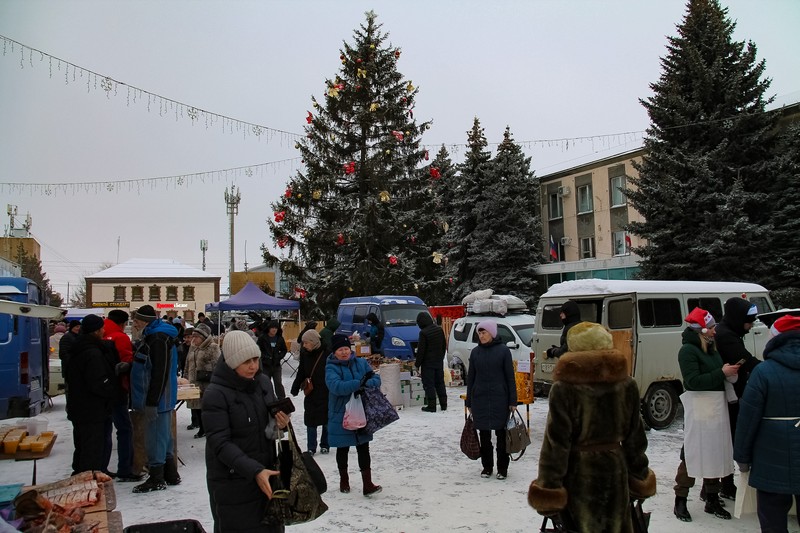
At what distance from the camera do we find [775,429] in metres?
3.98

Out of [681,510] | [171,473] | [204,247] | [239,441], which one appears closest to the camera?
[239,441]

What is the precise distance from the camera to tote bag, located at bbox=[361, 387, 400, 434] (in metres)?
6.38

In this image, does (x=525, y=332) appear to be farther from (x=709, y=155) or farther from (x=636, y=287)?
(x=709, y=155)

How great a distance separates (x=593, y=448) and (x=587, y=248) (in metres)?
30.0

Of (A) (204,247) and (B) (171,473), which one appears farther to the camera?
(A) (204,247)

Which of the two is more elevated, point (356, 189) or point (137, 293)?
point (356, 189)

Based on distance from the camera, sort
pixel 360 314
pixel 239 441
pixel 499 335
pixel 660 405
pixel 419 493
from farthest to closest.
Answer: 1. pixel 360 314
2. pixel 499 335
3. pixel 660 405
4. pixel 419 493
5. pixel 239 441

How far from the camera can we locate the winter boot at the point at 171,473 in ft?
22.8

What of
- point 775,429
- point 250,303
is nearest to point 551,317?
point 775,429

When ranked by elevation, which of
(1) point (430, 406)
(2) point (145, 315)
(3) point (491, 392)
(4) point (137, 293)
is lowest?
(1) point (430, 406)

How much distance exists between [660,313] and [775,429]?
608cm

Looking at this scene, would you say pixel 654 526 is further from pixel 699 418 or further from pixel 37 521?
pixel 37 521

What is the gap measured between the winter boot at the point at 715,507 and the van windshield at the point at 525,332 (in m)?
8.20

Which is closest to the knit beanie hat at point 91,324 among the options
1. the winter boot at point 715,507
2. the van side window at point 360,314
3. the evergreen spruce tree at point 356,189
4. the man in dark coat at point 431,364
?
the man in dark coat at point 431,364
